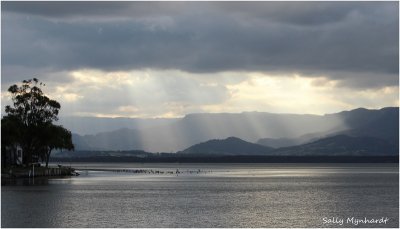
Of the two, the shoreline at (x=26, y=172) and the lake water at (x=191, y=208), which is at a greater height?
the shoreline at (x=26, y=172)

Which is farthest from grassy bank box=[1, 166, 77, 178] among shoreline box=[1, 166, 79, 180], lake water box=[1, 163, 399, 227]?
lake water box=[1, 163, 399, 227]

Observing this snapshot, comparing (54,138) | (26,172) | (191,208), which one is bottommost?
(191,208)

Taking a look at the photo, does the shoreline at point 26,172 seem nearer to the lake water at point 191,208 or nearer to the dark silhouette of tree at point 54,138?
the dark silhouette of tree at point 54,138

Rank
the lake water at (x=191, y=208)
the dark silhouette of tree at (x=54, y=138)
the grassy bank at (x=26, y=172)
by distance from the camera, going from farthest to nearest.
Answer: the dark silhouette of tree at (x=54, y=138), the grassy bank at (x=26, y=172), the lake water at (x=191, y=208)

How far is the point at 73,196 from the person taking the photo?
88.9 metres

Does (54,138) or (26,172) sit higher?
(54,138)

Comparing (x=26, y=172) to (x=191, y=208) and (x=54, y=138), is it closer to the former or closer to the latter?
(x=54, y=138)

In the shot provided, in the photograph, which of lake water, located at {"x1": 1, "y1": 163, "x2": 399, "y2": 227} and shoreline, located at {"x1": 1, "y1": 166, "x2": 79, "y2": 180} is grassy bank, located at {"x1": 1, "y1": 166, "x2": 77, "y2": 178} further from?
lake water, located at {"x1": 1, "y1": 163, "x2": 399, "y2": 227}

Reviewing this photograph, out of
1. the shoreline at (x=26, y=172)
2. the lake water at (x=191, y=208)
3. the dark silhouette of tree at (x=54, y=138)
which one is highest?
the dark silhouette of tree at (x=54, y=138)

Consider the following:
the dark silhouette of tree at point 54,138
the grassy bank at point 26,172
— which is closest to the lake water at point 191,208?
the grassy bank at point 26,172

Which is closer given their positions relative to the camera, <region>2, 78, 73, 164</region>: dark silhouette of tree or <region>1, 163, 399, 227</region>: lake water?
<region>1, 163, 399, 227</region>: lake water

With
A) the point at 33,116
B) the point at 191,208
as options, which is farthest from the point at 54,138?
the point at 191,208

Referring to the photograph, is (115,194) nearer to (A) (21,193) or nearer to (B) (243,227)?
(A) (21,193)

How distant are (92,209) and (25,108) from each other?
77.8 metres
